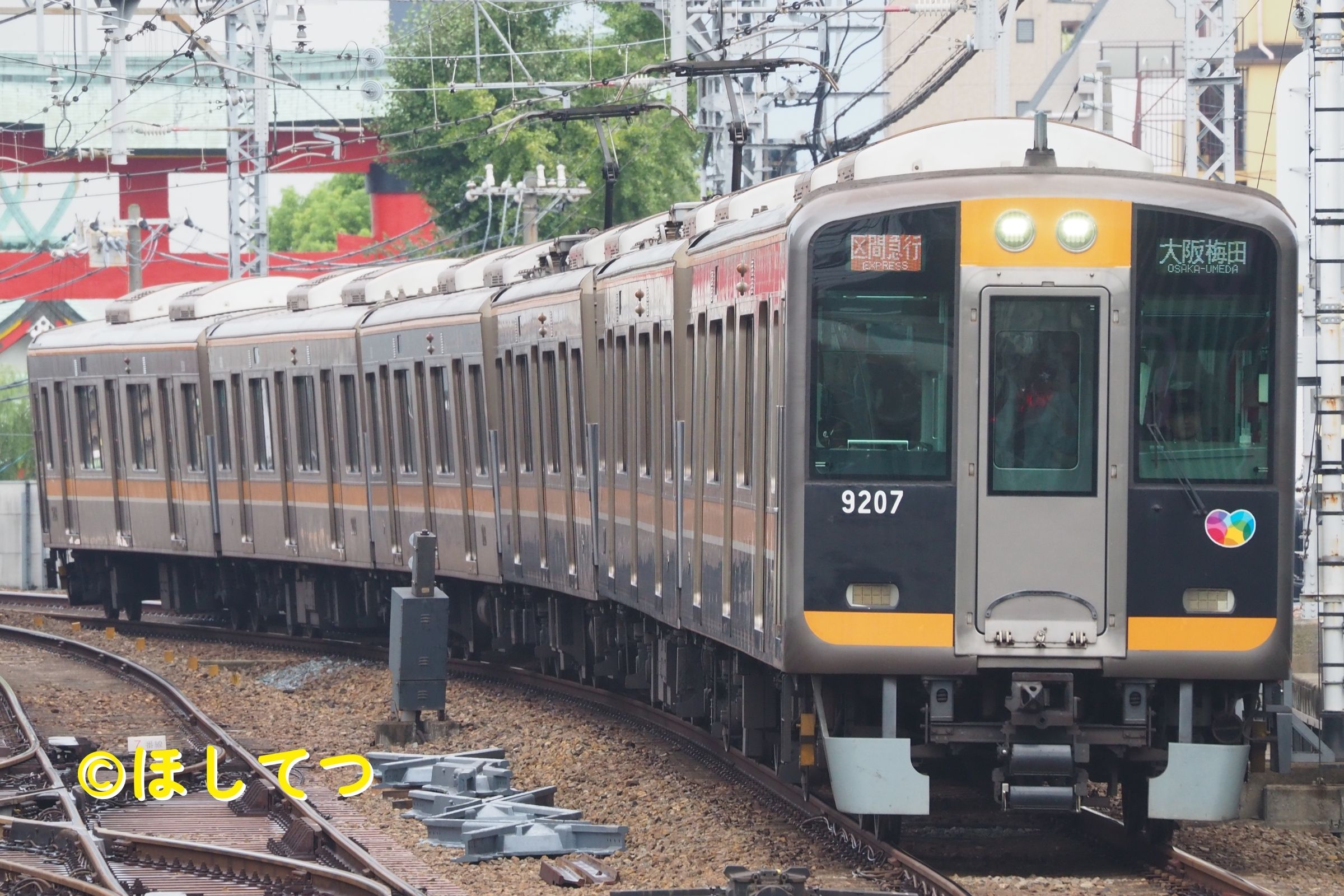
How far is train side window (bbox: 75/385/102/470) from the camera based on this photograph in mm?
26359

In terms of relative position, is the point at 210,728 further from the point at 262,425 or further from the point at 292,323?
the point at 262,425

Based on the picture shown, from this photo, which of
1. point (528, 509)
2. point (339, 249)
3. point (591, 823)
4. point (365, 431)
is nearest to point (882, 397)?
point (591, 823)

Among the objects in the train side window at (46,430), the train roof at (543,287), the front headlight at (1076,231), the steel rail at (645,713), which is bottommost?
the steel rail at (645,713)

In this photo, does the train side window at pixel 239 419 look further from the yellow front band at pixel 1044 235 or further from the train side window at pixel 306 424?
the yellow front band at pixel 1044 235

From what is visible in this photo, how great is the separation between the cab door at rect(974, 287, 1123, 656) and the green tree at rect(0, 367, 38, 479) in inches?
1336

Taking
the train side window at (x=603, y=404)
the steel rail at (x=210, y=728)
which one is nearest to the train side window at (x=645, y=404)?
the train side window at (x=603, y=404)

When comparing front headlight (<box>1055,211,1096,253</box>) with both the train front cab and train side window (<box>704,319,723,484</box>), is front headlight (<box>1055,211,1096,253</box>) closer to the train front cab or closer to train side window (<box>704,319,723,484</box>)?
the train front cab

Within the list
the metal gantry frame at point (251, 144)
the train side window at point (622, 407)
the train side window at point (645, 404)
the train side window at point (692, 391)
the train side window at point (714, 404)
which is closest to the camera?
the train side window at point (714, 404)

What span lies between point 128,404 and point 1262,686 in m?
17.6

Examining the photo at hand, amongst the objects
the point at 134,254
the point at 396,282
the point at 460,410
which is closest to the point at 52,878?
the point at 460,410

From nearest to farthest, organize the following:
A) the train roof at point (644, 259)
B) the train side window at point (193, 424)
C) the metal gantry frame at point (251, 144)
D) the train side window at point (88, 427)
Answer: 1. the train roof at point (644, 259)
2. the train side window at point (193, 424)
3. the train side window at point (88, 427)
4. the metal gantry frame at point (251, 144)

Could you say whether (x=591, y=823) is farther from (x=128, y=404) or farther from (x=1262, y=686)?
(x=128, y=404)

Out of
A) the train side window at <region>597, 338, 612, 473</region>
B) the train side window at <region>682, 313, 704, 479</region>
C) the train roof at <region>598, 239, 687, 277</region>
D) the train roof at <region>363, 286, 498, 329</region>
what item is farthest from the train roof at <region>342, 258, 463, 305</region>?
the train side window at <region>682, 313, 704, 479</region>

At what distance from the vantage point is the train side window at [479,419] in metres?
18.8
